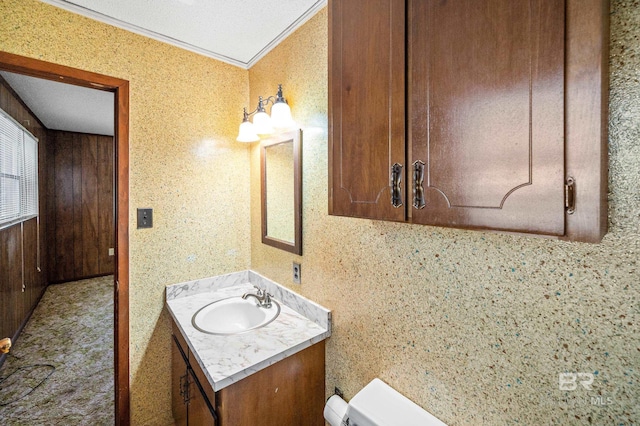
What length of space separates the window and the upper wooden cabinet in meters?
3.29

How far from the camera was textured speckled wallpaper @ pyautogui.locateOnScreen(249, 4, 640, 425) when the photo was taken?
0.61m

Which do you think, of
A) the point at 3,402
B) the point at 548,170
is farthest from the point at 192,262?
the point at 548,170

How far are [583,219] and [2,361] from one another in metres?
3.93

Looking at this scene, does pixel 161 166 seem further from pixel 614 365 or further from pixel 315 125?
pixel 614 365

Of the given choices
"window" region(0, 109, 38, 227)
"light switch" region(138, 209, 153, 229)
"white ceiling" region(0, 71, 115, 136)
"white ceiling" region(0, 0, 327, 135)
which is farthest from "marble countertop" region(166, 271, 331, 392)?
"window" region(0, 109, 38, 227)

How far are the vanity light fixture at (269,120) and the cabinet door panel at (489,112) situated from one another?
0.89 meters

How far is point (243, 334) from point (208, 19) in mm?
1681

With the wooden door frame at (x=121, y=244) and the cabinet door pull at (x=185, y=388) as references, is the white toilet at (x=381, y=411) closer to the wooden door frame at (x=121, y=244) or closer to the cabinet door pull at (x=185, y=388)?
the cabinet door pull at (x=185, y=388)

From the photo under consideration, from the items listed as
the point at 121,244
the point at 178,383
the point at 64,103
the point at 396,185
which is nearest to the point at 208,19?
the point at 121,244

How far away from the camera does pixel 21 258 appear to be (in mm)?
2951

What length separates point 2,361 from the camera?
234 cm

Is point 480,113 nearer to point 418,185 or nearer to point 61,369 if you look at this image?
point 418,185

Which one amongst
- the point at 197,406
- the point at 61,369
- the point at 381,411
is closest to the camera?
the point at 381,411

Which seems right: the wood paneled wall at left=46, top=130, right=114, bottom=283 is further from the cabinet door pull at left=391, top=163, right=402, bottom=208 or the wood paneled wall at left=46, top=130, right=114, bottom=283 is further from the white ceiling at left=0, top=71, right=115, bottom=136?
the cabinet door pull at left=391, top=163, right=402, bottom=208
